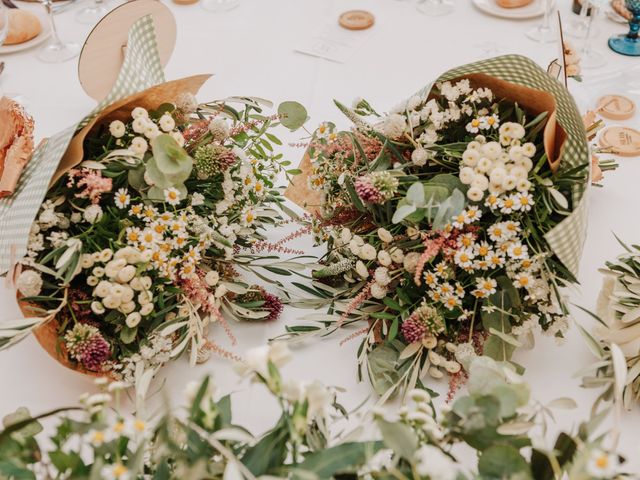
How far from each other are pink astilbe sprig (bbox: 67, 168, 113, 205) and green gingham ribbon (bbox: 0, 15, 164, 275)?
4 cm

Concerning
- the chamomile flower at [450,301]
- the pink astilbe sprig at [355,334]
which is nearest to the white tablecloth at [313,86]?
the pink astilbe sprig at [355,334]

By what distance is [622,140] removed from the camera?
1.43 m

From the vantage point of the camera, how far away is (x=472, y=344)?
38.9 inches

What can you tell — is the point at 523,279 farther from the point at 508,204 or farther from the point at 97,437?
the point at 97,437

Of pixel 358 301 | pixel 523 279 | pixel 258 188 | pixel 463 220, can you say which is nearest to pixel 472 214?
pixel 463 220

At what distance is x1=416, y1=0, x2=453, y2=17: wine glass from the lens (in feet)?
6.42

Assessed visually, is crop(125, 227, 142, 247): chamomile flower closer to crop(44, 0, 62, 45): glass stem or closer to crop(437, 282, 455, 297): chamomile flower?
crop(437, 282, 455, 297): chamomile flower

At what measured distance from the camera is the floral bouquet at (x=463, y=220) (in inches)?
36.4

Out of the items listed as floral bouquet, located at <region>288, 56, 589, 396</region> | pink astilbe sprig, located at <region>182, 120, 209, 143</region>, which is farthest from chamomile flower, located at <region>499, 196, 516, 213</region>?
pink astilbe sprig, located at <region>182, 120, 209, 143</region>

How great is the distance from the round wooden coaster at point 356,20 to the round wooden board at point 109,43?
28.2 inches

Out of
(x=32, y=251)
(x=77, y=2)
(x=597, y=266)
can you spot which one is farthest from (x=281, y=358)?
(x=77, y=2)

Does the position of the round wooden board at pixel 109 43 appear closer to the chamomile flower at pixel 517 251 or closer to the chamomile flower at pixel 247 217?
the chamomile flower at pixel 247 217

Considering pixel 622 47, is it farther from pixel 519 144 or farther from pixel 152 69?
pixel 152 69

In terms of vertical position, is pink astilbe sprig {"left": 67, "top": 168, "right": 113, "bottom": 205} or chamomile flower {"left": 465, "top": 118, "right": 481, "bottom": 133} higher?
chamomile flower {"left": 465, "top": 118, "right": 481, "bottom": 133}
